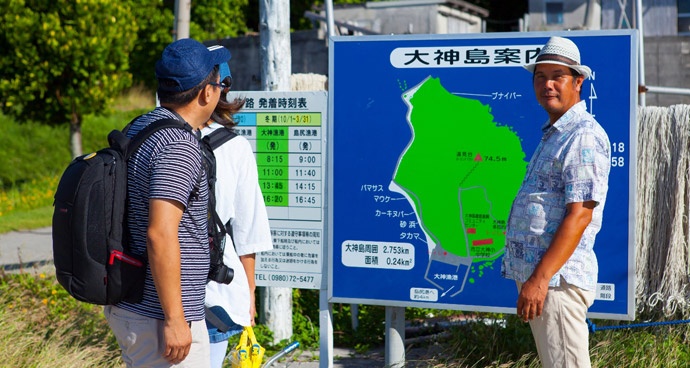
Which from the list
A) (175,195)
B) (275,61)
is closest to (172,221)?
(175,195)

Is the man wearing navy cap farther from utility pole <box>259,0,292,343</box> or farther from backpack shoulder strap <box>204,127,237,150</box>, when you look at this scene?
utility pole <box>259,0,292,343</box>

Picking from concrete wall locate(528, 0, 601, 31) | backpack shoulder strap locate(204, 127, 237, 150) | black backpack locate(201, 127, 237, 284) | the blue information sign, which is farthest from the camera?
concrete wall locate(528, 0, 601, 31)

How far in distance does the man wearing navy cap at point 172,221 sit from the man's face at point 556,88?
1.31 metres

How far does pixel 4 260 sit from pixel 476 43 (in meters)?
6.56

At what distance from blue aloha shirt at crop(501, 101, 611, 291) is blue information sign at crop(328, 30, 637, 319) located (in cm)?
114

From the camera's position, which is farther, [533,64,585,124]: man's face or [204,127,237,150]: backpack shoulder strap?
[204,127,237,150]: backpack shoulder strap

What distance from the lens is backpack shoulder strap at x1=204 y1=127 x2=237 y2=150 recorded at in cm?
360

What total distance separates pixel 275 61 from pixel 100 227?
320 centimetres

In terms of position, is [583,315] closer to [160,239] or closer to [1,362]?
[160,239]

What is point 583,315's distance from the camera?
349 cm

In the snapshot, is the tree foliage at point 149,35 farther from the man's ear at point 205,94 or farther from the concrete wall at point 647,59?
the man's ear at point 205,94

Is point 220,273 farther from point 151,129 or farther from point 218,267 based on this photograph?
point 151,129

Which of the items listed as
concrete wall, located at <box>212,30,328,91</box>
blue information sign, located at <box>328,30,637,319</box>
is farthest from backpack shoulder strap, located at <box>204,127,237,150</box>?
concrete wall, located at <box>212,30,328,91</box>

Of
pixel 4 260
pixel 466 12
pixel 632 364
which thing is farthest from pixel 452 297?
pixel 466 12
